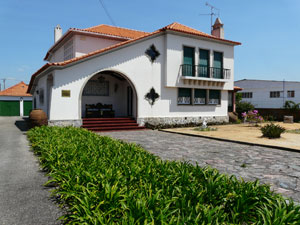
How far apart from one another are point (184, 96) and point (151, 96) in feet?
9.53

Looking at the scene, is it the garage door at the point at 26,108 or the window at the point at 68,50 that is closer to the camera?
the window at the point at 68,50

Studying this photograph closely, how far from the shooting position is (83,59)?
13.2 m

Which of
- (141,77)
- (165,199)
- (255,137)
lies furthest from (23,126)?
(165,199)

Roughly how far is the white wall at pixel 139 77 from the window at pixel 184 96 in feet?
1.24

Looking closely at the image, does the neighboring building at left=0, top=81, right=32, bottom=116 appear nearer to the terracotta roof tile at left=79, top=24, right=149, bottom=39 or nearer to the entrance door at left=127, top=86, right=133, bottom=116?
the terracotta roof tile at left=79, top=24, right=149, bottom=39

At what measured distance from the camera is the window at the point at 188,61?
16547mm

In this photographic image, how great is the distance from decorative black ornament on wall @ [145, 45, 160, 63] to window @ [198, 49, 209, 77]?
367cm

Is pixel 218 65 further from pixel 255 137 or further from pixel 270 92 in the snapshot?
pixel 270 92

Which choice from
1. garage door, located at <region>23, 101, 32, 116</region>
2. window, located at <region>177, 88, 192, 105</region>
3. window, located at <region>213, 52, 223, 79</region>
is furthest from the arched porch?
garage door, located at <region>23, 101, 32, 116</region>

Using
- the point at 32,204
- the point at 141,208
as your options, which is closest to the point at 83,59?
→ the point at 32,204

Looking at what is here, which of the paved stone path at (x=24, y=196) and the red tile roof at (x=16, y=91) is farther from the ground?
the red tile roof at (x=16, y=91)

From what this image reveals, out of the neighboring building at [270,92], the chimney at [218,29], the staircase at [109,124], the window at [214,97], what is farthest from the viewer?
the neighboring building at [270,92]

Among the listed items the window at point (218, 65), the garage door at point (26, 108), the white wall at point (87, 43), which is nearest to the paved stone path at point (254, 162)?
the window at point (218, 65)

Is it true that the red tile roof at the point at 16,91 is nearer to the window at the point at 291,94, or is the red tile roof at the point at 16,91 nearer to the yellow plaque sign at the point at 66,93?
the yellow plaque sign at the point at 66,93
